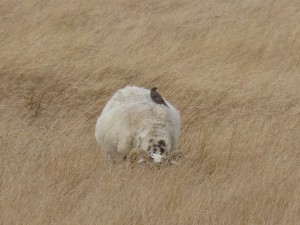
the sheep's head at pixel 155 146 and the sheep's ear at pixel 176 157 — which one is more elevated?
the sheep's head at pixel 155 146

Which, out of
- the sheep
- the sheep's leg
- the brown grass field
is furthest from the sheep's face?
the sheep's leg

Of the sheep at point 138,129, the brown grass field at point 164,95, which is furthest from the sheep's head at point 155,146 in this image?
the brown grass field at point 164,95

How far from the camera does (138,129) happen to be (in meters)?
6.96

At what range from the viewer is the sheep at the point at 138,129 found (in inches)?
265

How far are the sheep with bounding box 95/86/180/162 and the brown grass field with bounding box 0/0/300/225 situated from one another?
0.24 metres

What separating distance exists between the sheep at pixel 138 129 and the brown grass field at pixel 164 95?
24cm

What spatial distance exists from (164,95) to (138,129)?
3756 mm

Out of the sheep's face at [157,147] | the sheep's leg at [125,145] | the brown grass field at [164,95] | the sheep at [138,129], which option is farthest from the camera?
the sheep's leg at [125,145]

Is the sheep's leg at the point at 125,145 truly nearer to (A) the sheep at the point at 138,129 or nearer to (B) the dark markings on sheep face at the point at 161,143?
(A) the sheep at the point at 138,129

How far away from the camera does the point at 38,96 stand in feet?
35.6

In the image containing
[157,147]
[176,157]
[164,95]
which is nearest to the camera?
[157,147]

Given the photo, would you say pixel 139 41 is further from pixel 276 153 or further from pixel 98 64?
pixel 276 153

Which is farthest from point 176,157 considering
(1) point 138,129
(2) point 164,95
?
(2) point 164,95

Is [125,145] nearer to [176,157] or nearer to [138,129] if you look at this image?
[138,129]
